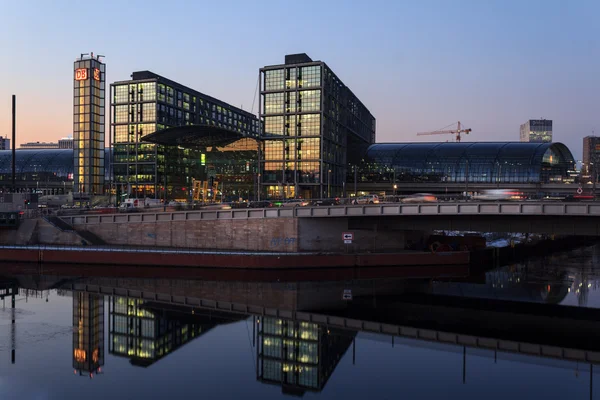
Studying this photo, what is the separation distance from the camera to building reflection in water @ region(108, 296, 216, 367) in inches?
1229

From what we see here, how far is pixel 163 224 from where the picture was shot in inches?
2648

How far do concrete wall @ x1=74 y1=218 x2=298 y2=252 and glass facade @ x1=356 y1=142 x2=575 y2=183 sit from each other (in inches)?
3594

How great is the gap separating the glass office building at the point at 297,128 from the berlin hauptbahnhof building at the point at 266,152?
0.27 meters

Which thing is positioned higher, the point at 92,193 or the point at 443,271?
the point at 92,193

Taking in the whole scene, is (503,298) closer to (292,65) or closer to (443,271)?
(443,271)

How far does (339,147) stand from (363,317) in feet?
380

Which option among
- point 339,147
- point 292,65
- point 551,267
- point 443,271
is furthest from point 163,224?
point 339,147

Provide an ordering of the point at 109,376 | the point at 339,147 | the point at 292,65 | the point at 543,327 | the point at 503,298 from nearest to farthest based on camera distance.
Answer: the point at 109,376 → the point at 543,327 → the point at 503,298 → the point at 292,65 → the point at 339,147

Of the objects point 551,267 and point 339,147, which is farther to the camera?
point 339,147

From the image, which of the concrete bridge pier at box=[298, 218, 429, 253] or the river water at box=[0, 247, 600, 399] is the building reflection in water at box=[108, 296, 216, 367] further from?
the concrete bridge pier at box=[298, 218, 429, 253]

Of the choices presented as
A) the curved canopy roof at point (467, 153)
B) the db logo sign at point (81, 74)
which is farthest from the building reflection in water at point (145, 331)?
the curved canopy roof at point (467, 153)

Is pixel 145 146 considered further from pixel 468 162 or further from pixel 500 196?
pixel 500 196

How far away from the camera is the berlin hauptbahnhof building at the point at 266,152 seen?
134 metres

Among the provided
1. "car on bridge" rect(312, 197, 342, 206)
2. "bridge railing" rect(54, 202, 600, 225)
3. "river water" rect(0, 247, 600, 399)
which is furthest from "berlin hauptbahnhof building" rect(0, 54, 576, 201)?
"river water" rect(0, 247, 600, 399)
